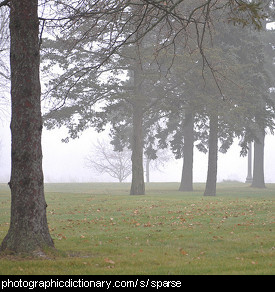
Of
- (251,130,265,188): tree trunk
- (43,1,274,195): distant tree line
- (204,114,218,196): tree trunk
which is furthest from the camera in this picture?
(251,130,265,188): tree trunk

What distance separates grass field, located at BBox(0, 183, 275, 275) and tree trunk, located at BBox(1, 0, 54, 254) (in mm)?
481

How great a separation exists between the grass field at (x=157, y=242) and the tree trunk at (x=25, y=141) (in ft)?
1.58

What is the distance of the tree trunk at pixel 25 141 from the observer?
8031mm

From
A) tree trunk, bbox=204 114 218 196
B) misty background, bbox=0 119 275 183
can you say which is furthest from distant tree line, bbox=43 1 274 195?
misty background, bbox=0 119 275 183

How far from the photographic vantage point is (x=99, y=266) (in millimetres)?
7379

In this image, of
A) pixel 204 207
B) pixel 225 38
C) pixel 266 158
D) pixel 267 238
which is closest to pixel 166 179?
pixel 266 158

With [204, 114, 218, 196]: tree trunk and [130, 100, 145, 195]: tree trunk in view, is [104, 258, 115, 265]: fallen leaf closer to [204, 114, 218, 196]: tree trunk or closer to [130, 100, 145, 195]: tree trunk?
[130, 100, 145, 195]: tree trunk

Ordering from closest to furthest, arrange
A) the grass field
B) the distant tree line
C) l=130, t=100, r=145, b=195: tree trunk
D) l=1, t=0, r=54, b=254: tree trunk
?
the grass field
l=1, t=0, r=54, b=254: tree trunk
the distant tree line
l=130, t=100, r=145, b=195: tree trunk

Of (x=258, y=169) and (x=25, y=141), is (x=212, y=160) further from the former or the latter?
(x=25, y=141)

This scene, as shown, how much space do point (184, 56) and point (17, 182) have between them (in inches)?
683

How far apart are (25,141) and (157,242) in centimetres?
387

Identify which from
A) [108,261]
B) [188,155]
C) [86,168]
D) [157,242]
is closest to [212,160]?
[188,155]

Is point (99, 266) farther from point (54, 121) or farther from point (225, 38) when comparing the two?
point (225, 38)

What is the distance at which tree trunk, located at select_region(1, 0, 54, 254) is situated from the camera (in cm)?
803
